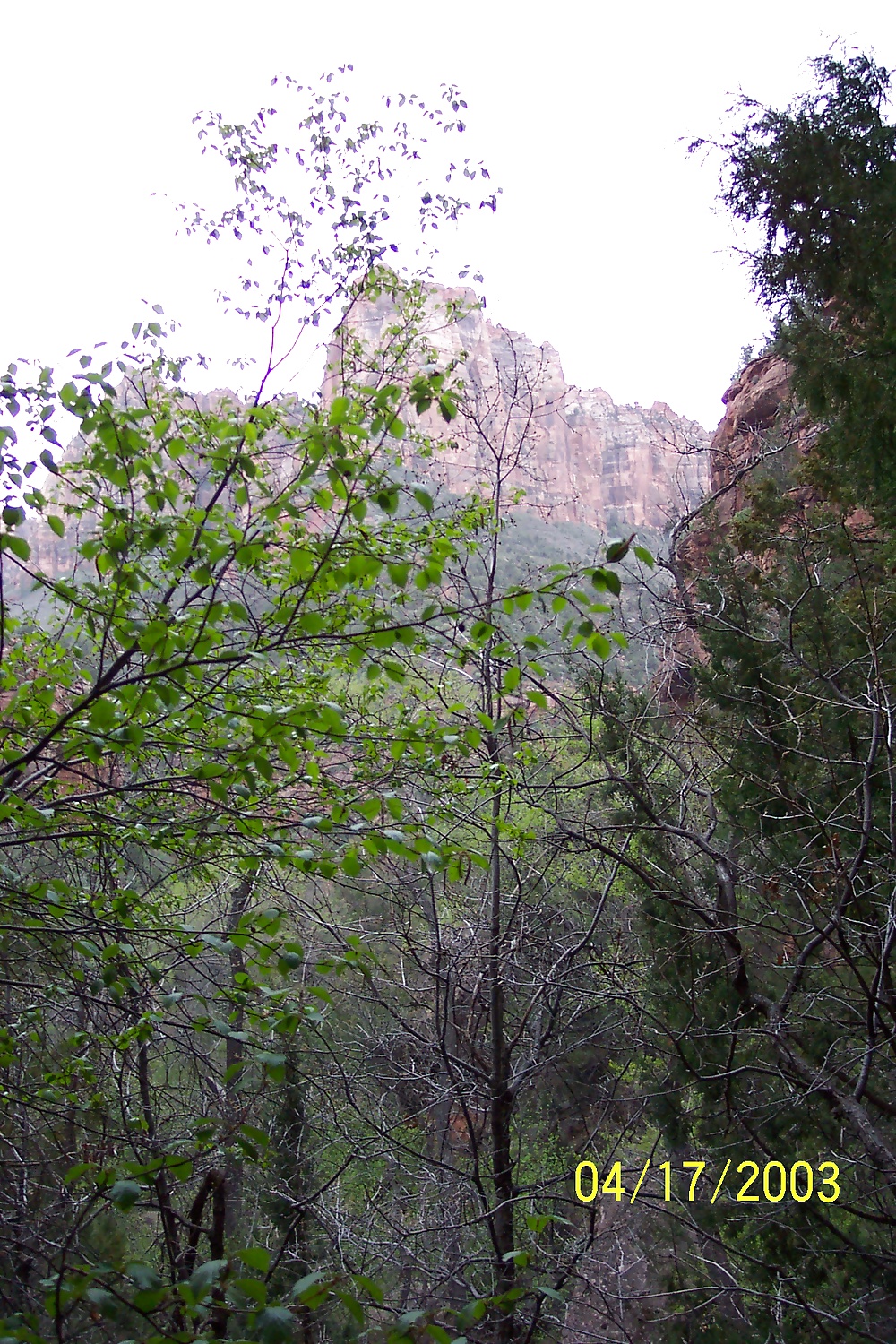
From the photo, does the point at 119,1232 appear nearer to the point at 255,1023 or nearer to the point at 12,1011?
the point at 12,1011

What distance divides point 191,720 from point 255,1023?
0.88 metres

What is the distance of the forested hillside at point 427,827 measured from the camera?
203cm

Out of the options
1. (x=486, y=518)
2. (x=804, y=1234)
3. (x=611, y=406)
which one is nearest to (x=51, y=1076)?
(x=486, y=518)

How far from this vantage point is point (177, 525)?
6.63 feet

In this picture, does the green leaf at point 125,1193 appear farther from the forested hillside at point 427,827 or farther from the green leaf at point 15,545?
the green leaf at point 15,545

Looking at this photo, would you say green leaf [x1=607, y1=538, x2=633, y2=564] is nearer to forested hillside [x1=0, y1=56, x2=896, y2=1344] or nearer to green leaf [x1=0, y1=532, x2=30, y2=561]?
forested hillside [x1=0, y1=56, x2=896, y2=1344]
